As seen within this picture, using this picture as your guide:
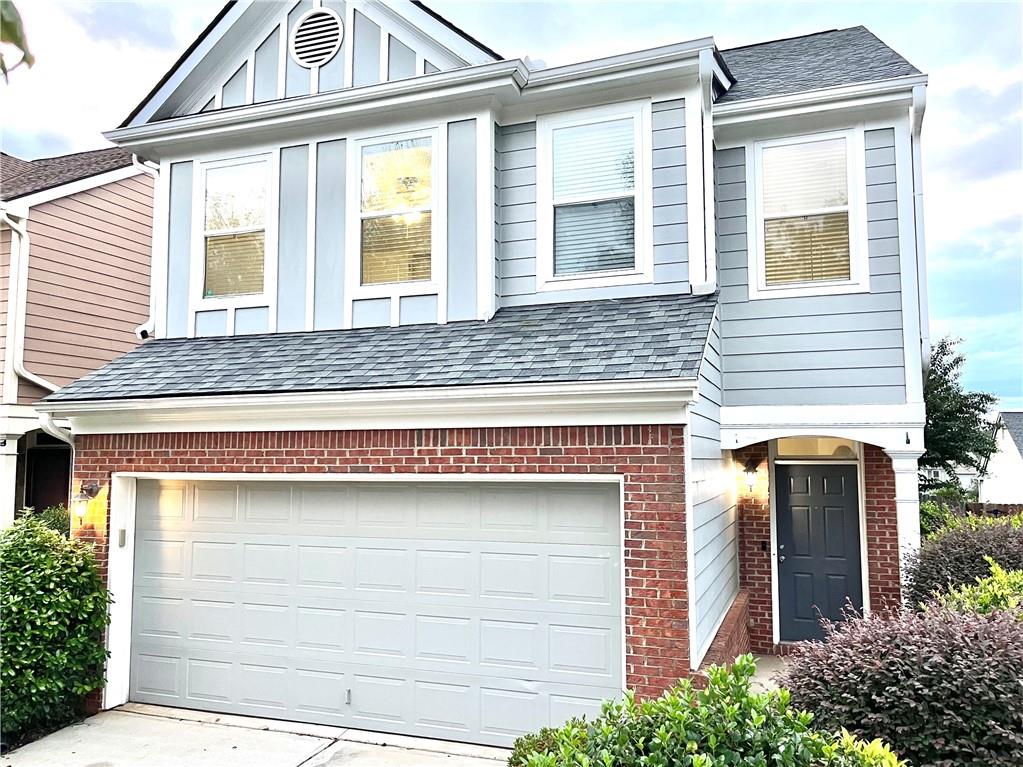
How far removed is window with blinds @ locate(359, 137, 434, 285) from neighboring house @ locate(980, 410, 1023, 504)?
23718mm

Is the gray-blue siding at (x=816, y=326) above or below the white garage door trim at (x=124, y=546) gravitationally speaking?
above

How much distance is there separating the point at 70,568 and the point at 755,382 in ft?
22.7

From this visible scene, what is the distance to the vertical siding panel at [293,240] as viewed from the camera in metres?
8.17

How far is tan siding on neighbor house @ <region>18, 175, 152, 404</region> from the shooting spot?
37.0 ft

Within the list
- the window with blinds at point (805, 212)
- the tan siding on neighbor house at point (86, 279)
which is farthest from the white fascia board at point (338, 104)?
the tan siding on neighbor house at point (86, 279)

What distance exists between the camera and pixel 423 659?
643cm

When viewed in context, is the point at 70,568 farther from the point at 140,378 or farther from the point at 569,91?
the point at 569,91

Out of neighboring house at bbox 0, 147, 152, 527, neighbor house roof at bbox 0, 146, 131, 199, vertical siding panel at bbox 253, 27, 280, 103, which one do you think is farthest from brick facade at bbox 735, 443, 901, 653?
neighbor house roof at bbox 0, 146, 131, 199

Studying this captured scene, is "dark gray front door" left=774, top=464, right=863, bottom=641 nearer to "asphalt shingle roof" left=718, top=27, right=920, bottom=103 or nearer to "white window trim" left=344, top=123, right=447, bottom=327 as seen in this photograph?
"asphalt shingle roof" left=718, top=27, right=920, bottom=103

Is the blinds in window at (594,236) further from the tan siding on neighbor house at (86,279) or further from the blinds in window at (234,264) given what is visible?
the tan siding on neighbor house at (86,279)

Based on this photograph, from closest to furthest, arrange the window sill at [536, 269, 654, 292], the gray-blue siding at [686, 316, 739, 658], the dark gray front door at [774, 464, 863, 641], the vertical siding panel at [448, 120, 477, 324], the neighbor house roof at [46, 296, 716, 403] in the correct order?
the gray-blue siding at [686, 316, 739, 658] < the neighbor house roof at [46, 296, 716, 403] < the window sill at [536, 269, 654, 292] < the vertical siding panel at [448, 120, 477, 324] < the dark gray front door at [774, 464, 863, 641]

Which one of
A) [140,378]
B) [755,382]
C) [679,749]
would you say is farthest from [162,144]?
[679,749]

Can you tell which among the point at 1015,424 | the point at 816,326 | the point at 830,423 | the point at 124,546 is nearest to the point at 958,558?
the point at 830,423

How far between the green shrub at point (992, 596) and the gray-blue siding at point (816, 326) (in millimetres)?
2225
